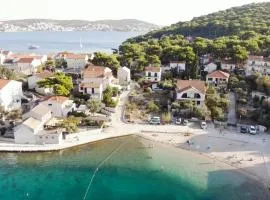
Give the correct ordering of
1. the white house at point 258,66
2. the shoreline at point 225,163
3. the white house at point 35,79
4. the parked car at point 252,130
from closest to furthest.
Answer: the shoreline at point 225,163, the parked car at point 252,130, the white house at point 35,79, the white house at point 258,66

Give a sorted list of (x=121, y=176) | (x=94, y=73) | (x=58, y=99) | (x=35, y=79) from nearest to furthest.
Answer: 1. (x=121, y=176)
2. (x=58, y=99)
3. (x=94, y=73)
4. (x=35, y=79)

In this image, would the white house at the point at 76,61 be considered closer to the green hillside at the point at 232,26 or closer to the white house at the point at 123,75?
the white house at the point at 123,75

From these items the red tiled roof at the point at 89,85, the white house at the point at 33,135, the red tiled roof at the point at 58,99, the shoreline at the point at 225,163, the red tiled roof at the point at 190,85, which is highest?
the red tiled roof at the point at 190,85

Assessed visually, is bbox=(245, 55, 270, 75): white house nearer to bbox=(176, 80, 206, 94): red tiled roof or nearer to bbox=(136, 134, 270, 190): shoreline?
bbox=(176, 80, 206, 94): red tiled roof

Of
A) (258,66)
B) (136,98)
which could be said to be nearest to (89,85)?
(136,98)

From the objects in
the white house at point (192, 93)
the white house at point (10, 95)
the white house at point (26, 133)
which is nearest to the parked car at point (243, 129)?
the white house at point (192, 93)

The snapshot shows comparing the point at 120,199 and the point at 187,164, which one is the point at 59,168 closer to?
the point at 120,199

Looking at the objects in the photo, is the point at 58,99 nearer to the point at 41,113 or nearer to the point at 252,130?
the point at 41,113
